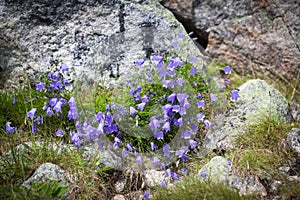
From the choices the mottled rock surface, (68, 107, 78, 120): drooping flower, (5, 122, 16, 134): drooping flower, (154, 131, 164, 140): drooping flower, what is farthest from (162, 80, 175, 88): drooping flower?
the mottled rock surface

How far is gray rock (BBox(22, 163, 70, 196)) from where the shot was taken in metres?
2.91

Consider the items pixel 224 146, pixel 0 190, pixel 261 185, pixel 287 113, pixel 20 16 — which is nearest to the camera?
pixel 0 190

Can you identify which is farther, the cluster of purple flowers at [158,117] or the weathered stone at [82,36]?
the weathered stone at [82,36]

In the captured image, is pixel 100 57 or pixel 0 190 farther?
pixel 100 57

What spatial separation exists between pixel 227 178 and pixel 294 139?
722 mm

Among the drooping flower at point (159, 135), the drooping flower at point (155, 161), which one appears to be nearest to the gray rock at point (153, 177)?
the drooping flower at point (155, 161)

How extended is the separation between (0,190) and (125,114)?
1.19 m

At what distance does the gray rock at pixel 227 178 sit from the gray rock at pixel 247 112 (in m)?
0.35

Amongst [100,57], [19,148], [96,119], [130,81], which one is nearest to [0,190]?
[19,148]

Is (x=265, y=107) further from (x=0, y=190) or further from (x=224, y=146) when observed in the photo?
(x=0, y=190)

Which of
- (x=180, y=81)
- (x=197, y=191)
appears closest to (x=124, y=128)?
(x=180, y=81)

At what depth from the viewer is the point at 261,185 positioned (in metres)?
2.98

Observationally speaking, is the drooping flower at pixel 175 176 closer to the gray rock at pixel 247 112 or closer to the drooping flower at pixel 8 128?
the gray rock at pixel 247 112

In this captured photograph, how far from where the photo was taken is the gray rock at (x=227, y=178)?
114 inches
